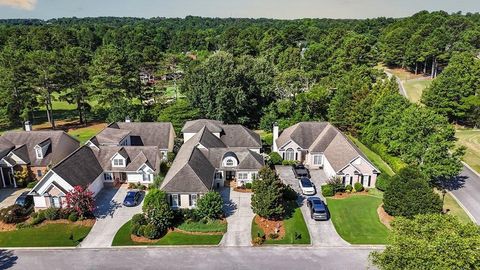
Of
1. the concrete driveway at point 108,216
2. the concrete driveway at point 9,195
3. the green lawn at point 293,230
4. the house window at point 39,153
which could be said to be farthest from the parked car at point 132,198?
the house window at point 39,153

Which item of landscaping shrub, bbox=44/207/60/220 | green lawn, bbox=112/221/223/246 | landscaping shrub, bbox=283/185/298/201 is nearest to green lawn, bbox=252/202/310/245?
landscaping shrub, bbox=283/185/298/201

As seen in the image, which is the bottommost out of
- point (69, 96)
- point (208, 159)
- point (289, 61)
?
point (208, 159)

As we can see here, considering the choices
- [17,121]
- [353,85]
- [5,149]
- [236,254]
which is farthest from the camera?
[17,121]

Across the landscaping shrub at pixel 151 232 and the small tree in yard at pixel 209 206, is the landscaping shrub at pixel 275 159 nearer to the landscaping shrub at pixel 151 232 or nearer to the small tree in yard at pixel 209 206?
the small tree in yard at pixel 209 206

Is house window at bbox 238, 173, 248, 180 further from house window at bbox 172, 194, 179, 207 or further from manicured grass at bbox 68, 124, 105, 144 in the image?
manicured grass at bbox 68, 124, 105, 144

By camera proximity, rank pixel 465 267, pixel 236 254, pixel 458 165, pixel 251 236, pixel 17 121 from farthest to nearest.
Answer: pixel 17 121, pixel 458 165, pixel 251 236, pixel 236 254, pixel 465 267

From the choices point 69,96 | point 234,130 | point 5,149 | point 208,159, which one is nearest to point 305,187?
point 208,159

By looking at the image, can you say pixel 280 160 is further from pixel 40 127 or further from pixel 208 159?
pixel 40 127
